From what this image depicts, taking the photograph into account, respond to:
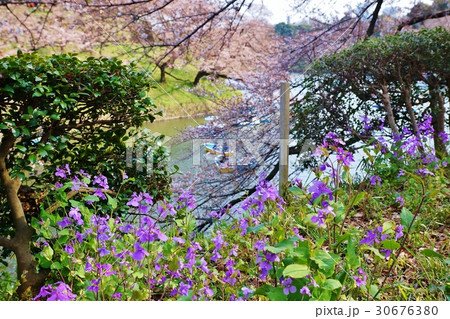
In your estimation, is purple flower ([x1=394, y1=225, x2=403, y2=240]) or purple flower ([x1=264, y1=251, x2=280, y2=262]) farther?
purple flower ([x1=394, y1=225, x2=403, y2=240])

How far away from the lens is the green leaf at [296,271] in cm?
127

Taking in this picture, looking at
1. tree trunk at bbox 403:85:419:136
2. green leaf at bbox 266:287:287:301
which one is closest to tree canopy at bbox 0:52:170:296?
green leaf at bbox 266:287:287:301

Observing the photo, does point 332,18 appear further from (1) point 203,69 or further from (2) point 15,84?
(2) point 15,84

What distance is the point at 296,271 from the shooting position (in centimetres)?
129

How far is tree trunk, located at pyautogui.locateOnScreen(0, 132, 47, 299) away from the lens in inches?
102

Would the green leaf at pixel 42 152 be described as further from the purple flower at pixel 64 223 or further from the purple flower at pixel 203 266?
the purple flower at pixel 203 266

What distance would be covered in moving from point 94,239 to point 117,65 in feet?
4.78

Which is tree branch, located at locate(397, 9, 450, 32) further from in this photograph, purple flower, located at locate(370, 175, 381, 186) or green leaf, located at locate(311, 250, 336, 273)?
green leaf, located at locate(311, 250, 336, 273)

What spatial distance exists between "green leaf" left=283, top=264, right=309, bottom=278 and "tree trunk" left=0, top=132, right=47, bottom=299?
1.94 m

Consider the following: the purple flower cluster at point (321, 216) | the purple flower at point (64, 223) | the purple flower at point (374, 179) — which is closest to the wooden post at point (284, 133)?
the purple flower at point (374, 179)

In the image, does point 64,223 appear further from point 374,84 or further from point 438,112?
point 438,112

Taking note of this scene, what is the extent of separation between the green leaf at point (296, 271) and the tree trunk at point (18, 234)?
1.94 meters

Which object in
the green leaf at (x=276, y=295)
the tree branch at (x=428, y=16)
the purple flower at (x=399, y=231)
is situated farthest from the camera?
the tree branch at (x=428, y=16)

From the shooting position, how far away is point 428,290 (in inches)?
74.9
